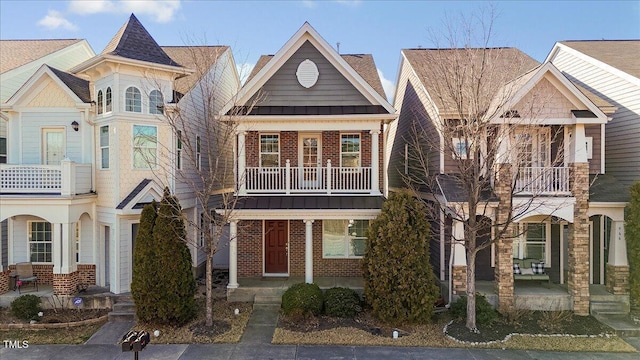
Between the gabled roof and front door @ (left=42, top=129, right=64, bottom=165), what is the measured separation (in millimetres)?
6741

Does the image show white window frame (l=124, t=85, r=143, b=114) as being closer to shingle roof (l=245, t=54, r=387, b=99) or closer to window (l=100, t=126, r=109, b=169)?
window (l=100, t=126, r=109, b=169)

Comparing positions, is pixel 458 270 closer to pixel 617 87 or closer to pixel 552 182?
pixel 552 182

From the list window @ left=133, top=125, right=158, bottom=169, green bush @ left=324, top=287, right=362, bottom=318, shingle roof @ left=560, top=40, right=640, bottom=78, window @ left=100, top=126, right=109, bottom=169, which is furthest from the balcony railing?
shingle roof @ left=560, top=40, right=640, bottom=78

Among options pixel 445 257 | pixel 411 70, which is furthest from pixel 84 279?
pixel 411 70

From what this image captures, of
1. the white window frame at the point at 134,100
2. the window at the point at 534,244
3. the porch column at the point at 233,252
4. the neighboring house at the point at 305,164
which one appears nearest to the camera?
the porch column at the point at 233,252

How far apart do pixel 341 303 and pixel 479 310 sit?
391cm

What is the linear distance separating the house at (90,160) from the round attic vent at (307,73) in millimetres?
2884

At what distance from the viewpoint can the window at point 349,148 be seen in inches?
568

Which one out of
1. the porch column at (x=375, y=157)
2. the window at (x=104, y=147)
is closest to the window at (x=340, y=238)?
the porch column at (x=375, y=157)

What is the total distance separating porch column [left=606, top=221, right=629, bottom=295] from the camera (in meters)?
11.7

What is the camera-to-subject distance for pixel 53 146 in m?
13.5

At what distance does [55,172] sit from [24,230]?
3.12 meters

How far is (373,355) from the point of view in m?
8.94

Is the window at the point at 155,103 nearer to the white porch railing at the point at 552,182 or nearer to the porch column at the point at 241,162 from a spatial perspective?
the porch column at the point at 241,162
